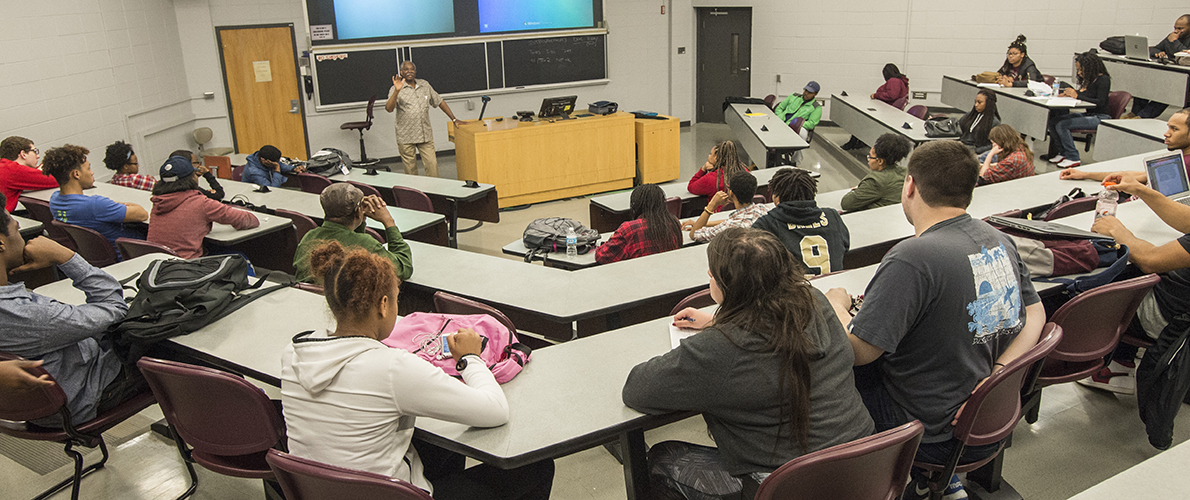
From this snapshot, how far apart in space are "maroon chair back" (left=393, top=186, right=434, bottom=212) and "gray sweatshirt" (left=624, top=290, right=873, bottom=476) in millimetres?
3609

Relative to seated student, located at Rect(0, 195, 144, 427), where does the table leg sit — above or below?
below

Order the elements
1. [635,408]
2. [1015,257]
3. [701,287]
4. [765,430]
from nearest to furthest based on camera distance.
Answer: [765,430] → [635,408] → [1015,257] → [701,287]

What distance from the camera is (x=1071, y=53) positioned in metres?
8.81

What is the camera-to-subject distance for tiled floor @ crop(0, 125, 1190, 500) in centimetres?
280

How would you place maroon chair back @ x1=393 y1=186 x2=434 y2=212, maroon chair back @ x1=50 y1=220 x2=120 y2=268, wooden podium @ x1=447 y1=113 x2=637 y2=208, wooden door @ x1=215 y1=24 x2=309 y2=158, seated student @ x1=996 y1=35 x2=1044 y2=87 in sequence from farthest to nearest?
wooden door @ x1=215 y1=24 x2=309 y2=158 → seated student @ x1=996 y1=35 x2=1044 y2=87 → wooden podium @ x1=447 y1=113 x2=637 y2=208 → maroon chair back @ x1=393 y1=186 x2=434 y2=212 → maroon chair back @ x1=50 y1=220 x2=120 y2=268

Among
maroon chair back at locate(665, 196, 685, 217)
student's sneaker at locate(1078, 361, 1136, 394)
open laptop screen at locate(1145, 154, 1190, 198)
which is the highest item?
open laptop screen at locate(1145, 154, 1190, 198)

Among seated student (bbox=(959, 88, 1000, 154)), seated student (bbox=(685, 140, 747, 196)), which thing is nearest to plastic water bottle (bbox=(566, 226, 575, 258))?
seated student (bbox=(685, 140, 747, 196))

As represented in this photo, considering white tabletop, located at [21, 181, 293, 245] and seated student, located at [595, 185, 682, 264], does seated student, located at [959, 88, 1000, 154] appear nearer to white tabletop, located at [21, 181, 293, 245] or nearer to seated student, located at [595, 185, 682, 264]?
seated student, located at [595, 185, 682, 264]

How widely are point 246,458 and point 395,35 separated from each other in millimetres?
7020

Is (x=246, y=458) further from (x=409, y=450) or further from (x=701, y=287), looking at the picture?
(x=701, y=287)

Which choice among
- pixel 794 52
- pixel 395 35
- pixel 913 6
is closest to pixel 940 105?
pixel 913 6

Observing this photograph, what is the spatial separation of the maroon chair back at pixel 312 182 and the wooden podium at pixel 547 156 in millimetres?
1722

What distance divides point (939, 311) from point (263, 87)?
330 inches

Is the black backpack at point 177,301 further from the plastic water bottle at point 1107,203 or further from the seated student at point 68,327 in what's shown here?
the plastic water bottle at point 1107,203
